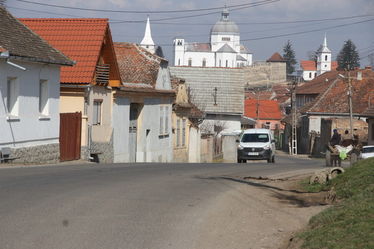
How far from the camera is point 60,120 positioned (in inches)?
1150

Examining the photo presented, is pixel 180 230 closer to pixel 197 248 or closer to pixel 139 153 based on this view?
pixel 197 248

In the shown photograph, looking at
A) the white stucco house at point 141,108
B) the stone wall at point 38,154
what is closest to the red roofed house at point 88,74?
the white stucco house at point 141,108

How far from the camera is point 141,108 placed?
3956 cm

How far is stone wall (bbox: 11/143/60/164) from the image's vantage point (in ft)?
81.7

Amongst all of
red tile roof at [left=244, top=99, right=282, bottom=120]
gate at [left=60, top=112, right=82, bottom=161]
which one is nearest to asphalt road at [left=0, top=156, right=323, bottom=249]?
gate at [left=60, top=112, right=82, bottom=161]

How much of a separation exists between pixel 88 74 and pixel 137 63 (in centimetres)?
1014

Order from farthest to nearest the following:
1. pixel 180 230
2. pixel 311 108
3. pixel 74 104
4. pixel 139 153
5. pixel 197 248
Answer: pixel 311 108 < pixel 139 153 < pixel 74 104 < pixel 180 230 < pixel 197 248

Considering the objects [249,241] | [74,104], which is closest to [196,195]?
[249,241]

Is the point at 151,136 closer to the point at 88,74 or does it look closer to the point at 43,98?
the point at 88,74

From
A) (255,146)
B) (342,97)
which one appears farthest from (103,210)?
(342,97)

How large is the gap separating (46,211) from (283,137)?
81.6m

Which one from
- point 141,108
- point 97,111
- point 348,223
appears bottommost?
point 348,223

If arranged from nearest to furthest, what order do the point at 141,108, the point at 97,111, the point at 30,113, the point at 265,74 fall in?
the point at 30,113 → the point at 97,111 → the point at 141,108 → the point at 265,74

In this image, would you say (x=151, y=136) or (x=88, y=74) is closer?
(x=88, y=74)
